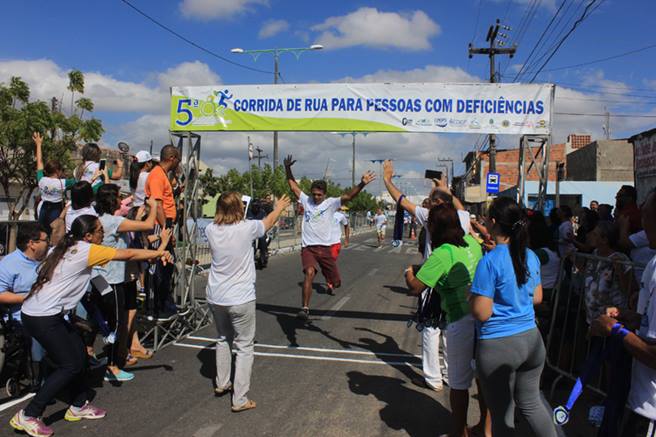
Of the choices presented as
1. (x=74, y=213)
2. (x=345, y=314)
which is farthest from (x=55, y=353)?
(x=345, y=314)

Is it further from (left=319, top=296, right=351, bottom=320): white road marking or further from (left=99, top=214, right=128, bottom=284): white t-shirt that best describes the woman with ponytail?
(left=319, top=296, right=351, bottom=320): white road marking

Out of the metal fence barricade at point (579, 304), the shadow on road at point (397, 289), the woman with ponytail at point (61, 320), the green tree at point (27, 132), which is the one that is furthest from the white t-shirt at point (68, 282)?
the green tree at point (27, 132)

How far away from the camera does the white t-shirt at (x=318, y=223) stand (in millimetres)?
7641

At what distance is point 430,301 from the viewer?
4.36 m

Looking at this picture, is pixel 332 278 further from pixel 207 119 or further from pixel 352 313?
pixel 207 119

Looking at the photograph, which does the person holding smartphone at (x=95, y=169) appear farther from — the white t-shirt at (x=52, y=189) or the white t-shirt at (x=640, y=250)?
the white t-shirt at (x=640, y=250)

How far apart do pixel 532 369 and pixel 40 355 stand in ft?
14.1

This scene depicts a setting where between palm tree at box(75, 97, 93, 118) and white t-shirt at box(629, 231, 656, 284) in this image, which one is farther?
palm tree at box(75, 97, 93, 118)

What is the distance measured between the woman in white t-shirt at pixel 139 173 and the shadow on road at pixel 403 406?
3.44 metres

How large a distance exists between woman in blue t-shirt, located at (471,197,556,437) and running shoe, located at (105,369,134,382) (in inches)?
149

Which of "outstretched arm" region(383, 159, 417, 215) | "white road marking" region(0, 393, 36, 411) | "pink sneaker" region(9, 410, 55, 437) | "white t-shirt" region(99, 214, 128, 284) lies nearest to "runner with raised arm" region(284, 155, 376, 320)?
"outstretched arm" region(383, 159, 417, 215)

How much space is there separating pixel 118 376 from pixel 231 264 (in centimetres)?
191

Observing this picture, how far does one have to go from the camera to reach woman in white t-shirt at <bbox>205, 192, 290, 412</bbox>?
459cm

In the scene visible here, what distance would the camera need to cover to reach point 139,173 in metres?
6.60
